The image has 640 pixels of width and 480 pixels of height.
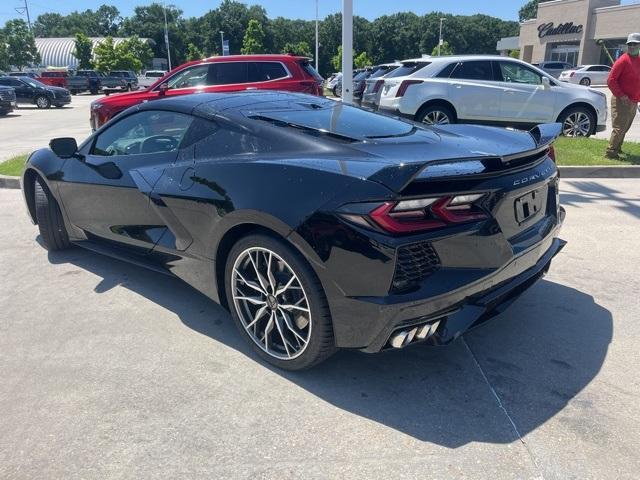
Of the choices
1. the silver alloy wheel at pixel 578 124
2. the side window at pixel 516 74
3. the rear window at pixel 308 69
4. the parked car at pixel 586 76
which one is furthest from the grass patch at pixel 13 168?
the parked car at pixel 586 76

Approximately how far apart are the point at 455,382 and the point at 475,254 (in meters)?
0.75

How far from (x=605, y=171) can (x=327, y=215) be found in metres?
6.97

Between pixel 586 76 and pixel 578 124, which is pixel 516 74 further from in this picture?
pixel 586 76

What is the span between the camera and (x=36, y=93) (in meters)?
27.2

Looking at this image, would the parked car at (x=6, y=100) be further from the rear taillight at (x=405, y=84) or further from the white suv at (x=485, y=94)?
the rear taillight at (x=405, y=84)

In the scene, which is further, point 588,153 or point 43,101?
point 43,101

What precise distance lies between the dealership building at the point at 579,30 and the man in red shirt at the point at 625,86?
43541 mm

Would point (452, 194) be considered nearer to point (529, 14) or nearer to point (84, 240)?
point (84, 240)

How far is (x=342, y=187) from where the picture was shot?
256 cm

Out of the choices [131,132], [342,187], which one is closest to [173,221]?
[131,132]

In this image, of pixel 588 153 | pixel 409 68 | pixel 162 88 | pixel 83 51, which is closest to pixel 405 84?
pixel 409 68

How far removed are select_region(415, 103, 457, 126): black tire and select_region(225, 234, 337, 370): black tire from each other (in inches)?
321

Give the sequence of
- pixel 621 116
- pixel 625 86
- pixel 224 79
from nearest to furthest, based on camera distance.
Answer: pixel 625 86, pixel 621 116, pixel 224 79

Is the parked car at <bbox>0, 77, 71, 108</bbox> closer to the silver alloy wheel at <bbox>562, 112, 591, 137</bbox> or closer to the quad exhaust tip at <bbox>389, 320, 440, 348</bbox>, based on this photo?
the silver alloy wheel at <bbox>562, 112, 591, 137</bbox>
